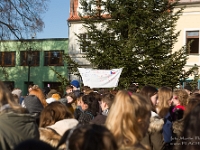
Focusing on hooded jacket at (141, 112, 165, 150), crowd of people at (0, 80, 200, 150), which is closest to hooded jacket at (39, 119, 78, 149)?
crowd of people at (0, 80, 200, 150)

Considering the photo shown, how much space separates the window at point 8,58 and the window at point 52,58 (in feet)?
12.8

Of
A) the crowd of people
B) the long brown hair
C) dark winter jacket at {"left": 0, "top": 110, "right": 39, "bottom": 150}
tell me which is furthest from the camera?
the long brown hair

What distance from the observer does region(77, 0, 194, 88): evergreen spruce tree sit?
1816 cm

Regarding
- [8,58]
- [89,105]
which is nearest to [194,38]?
[8,58]

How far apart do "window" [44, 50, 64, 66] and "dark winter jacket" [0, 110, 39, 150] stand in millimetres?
33241

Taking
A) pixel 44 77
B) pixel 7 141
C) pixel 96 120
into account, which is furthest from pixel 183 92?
pixel 44 77

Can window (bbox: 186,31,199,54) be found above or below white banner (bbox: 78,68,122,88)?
above

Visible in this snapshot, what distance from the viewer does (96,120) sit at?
531 centimetres

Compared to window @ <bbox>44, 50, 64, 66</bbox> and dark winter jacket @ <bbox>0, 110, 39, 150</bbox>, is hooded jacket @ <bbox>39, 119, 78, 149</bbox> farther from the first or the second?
window @ <bbox>44, 50, 64, 66</bbox>

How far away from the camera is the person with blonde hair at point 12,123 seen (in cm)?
351

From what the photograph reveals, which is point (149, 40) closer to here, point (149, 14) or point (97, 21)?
point (149, 14)

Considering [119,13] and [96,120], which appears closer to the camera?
[96,120]

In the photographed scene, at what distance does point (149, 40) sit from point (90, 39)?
3063mm

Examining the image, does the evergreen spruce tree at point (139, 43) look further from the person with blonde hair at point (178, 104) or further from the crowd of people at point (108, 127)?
the crowd of people at point (108, 127)
